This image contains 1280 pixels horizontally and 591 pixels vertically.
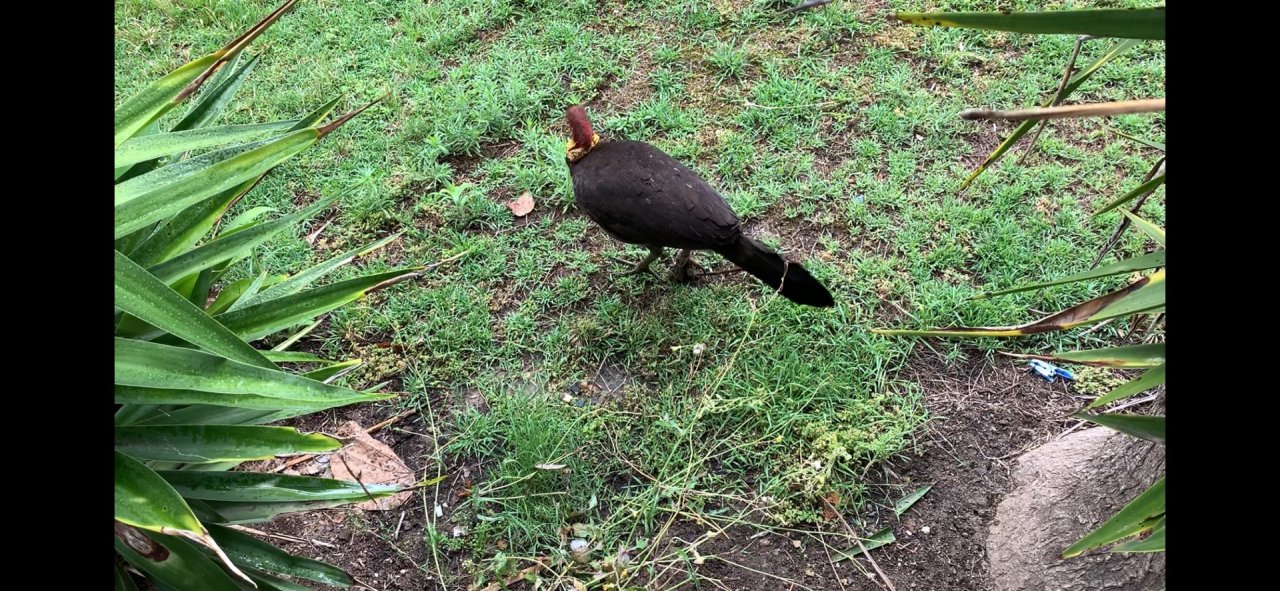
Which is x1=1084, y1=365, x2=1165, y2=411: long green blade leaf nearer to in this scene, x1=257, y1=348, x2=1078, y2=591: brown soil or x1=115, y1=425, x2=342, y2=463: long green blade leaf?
x1=257, y1=348, x2=1078, y2=591: brown soil

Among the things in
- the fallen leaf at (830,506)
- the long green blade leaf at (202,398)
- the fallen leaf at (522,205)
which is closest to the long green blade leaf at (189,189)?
the long green blade leaf at (202,398)

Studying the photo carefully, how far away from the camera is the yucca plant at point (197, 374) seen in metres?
1.48

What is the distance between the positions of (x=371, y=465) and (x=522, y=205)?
156cm

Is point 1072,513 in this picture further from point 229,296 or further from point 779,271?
point 229,296

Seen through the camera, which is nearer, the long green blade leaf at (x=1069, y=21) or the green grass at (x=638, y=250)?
the long green blade leaf at (x=1069, y=21)

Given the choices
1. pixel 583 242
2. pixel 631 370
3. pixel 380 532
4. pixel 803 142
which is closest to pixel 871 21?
pixel 803 142

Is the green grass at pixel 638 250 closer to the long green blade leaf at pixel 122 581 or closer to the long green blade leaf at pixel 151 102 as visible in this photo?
the long green blade leaf at pixel 122 581

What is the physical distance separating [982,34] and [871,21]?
65 centimetres

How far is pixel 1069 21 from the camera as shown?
3.72 feet

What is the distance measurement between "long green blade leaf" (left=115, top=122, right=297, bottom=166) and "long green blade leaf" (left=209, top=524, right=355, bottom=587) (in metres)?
0.91

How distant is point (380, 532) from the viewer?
8.82 feet

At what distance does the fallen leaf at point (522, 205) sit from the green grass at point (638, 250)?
0.05m

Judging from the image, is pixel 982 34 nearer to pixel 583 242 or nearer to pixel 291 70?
pixel 583 242

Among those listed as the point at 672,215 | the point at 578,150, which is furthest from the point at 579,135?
the point at 672,215
